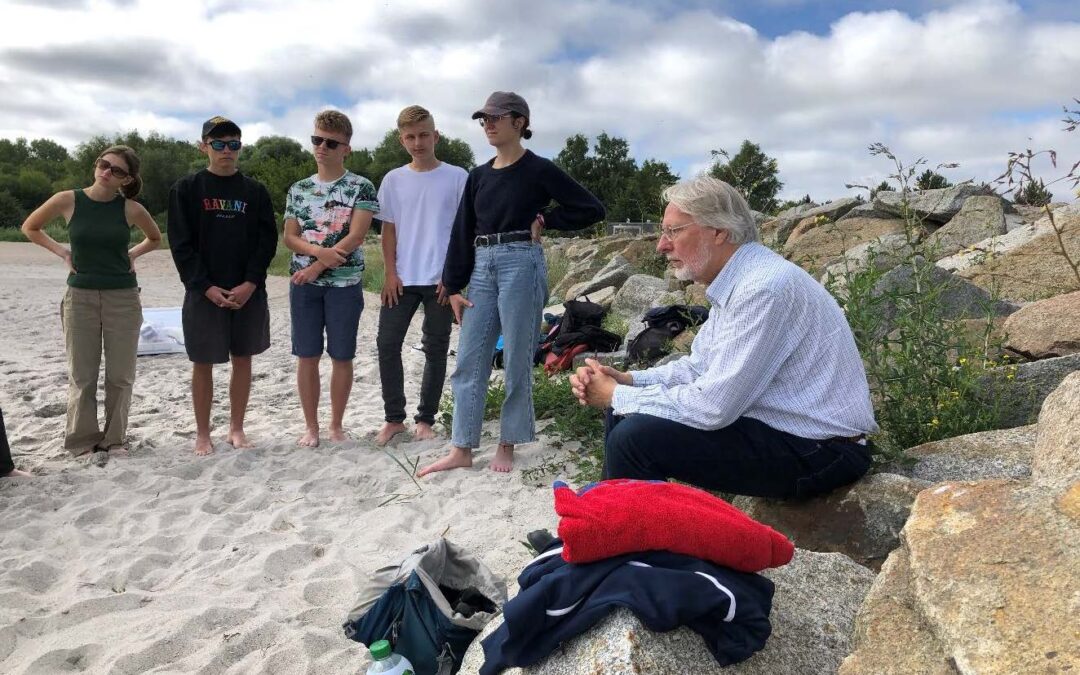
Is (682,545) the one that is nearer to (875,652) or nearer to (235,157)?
(875,652)

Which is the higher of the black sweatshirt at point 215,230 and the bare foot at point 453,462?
the black sweatshirt at point 215,230

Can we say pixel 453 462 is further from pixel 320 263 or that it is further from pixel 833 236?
pixel 833 236

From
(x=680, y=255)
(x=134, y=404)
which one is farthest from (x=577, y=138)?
(x=680, y=255)

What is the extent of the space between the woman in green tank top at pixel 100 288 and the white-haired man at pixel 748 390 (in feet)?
11.8

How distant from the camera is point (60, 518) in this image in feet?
13.7

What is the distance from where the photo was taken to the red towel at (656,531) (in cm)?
205

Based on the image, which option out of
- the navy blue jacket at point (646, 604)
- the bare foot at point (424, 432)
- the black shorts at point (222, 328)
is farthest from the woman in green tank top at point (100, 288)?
the navy blue jacket at point (646, 604)

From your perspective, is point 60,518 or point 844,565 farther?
point 60,518

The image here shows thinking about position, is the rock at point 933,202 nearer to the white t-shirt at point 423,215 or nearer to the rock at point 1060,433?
the white t-shirt at point 423,215

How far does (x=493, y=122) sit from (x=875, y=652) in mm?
3360

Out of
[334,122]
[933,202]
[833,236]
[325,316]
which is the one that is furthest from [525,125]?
[933,202]

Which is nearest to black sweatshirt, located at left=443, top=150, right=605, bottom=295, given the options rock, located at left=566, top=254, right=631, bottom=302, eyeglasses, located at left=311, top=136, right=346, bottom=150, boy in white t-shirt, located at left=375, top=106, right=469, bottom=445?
boy in white t-shirt, located at left=375, top=106, right=469, bottom=445

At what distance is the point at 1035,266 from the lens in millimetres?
6254

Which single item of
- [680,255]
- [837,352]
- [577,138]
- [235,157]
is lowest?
[837,352]
